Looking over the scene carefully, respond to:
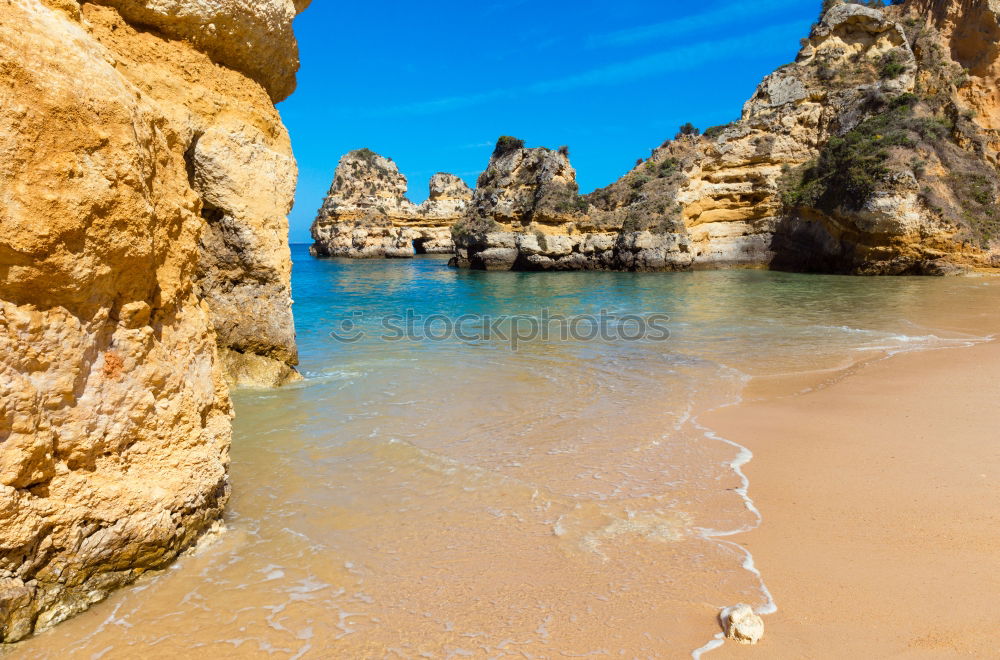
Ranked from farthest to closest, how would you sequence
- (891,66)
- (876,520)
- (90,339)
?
(891,66) → (876,520) → (90,339)

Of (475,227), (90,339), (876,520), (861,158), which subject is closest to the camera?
(90,339)

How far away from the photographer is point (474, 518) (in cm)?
389

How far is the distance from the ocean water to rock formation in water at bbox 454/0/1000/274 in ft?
73.0

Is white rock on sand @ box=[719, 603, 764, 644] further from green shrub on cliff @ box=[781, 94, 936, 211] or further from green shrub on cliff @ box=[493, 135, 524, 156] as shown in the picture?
green shrub on cliff @ box=[493, 135, 524, 156]

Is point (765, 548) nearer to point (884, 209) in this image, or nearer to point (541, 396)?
point (541, 396)

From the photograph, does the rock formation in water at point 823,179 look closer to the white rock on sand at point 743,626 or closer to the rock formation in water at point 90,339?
the white rock on sand at point 743,626

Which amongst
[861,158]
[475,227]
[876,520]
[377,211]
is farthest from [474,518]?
[377,211]

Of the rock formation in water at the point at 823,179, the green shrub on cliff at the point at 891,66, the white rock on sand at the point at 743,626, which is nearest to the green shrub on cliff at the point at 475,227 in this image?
the rock formation in water at the point at 823,179

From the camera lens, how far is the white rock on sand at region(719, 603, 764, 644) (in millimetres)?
2537

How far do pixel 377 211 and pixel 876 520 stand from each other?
2628 inches

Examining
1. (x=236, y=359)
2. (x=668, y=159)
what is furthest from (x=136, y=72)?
(x=668, y=159)

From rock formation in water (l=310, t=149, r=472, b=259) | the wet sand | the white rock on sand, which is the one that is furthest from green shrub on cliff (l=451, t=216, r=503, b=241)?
the white rock on sand

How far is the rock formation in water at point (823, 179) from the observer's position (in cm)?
2789

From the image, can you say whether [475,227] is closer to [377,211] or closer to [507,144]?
[507,144]
